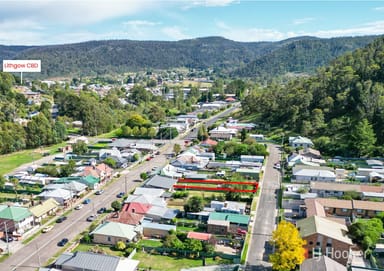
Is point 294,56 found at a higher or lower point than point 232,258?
higher

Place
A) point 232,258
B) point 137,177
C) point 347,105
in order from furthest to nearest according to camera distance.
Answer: point 347,105, point 137,177, point 232,258

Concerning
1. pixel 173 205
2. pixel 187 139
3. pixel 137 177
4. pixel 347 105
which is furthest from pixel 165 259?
pixel 347 105

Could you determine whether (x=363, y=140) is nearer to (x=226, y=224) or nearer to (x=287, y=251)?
(x=226, y=224)

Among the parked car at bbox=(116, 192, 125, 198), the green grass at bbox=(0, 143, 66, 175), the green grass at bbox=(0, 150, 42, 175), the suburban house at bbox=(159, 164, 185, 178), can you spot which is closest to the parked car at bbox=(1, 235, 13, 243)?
the parked car at bbox=(116, 192, 125, 198)

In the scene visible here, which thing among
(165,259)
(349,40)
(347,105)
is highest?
(349,40)

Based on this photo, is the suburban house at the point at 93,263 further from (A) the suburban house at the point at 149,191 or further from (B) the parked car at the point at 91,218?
(A) the suburban house at the point at 149,191

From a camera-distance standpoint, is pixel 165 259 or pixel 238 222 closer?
pixel 165 259

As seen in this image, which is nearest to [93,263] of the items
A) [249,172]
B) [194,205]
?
[194,205]

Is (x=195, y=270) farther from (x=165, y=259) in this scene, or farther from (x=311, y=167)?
(x=311, y=167)
